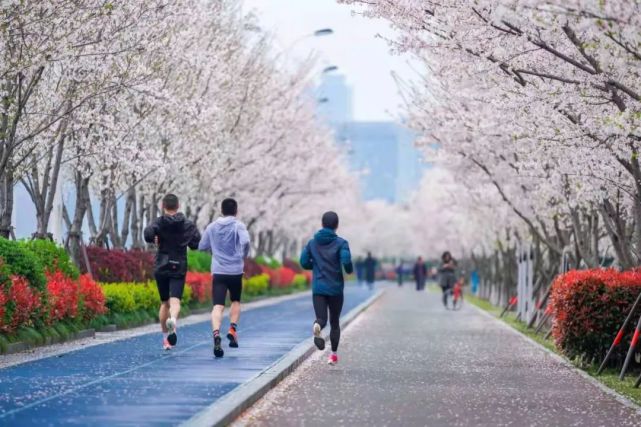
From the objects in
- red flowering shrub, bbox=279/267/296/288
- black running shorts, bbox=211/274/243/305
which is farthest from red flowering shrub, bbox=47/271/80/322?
red flowering shrub, bbox=279/267/296/288

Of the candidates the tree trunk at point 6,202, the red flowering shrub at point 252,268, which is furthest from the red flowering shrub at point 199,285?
the red flowering shrub at point 252,268

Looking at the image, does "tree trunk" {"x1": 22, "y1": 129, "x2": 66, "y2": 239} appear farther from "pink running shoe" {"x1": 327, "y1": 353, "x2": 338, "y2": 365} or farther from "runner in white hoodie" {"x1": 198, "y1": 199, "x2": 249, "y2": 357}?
"pink running shoe" {"x1": 327, "y1": 353, "x2": 338, "y2": 365}

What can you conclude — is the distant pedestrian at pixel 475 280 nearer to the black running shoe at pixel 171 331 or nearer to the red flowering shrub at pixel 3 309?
the black running shoe at pixel 171 331

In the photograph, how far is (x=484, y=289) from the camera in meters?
68.7

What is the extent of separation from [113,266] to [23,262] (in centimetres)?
884

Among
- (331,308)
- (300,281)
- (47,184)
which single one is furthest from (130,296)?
(300,281)

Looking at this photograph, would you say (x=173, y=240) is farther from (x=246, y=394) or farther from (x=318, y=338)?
(x=246, y=394)

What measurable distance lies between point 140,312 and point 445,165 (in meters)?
10.1

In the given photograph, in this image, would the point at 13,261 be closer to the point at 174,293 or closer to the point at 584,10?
the point at 174,293

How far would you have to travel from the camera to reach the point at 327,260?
1922cm

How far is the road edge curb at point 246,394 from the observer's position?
11.3 meters

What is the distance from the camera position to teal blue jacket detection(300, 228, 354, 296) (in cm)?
1922

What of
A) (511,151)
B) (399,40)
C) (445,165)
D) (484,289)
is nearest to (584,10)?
(399,40)

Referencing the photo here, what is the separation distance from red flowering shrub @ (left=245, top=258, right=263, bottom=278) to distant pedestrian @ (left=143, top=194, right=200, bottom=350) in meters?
30.8
